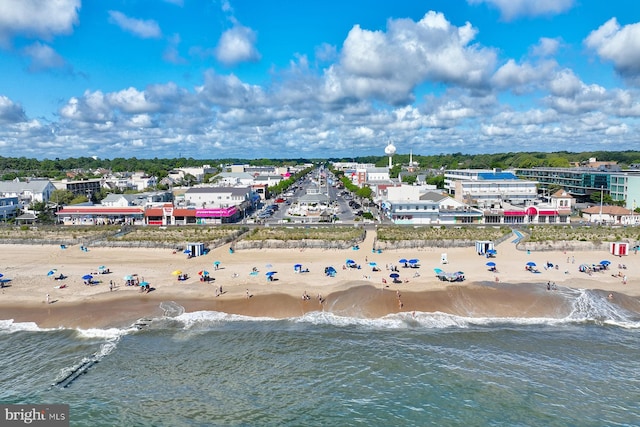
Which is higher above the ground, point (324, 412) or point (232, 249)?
point (232, 249)

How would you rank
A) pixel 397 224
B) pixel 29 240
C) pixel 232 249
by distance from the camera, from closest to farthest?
pixel 232 249 < pixel 29 240 < pixel 397 224

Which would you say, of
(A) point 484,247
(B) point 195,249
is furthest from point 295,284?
(A) point 484,247

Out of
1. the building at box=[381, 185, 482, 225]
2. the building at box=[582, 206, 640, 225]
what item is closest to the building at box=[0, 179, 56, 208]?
the building at box=[381, 185, 482, 225]

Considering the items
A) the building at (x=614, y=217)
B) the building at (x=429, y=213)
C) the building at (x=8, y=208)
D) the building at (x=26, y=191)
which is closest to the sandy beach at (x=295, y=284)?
the building at (x=429, y=213)

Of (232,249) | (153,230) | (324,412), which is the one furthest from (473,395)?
(153,230)

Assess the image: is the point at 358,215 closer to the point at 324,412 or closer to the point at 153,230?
the point at 153,230

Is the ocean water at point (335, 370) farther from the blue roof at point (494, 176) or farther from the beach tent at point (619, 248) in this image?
the blue roof at point (494, 176)

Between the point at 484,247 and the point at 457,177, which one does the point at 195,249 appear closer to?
the point at 484,247
